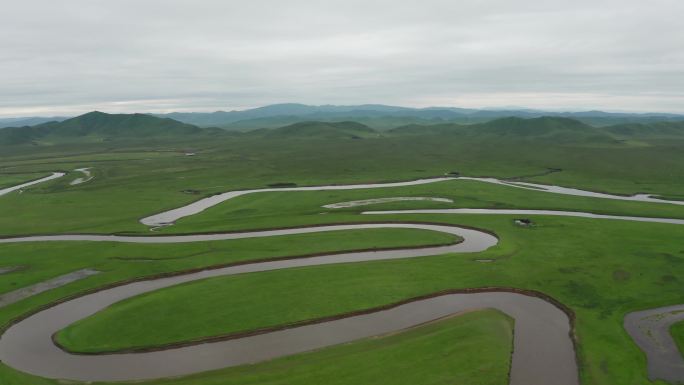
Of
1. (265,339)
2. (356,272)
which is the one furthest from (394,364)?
(356,272)

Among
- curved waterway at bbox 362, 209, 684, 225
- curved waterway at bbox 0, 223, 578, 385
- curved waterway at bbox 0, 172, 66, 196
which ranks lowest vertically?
curved waterway at bbox 0, 223, 578, 385

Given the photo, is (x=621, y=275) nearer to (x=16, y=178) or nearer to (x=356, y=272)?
(x=356, y=272)

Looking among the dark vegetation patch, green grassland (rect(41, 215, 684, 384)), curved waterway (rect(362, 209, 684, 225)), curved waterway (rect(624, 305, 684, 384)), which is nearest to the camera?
curved waterway (rect(624, 305, 684, 384))

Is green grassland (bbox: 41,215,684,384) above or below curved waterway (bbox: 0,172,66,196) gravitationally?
below

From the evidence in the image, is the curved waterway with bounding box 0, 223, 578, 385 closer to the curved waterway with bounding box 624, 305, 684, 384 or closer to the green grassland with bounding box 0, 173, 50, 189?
the curved waterway with bounding box 624, 305, 684, 384

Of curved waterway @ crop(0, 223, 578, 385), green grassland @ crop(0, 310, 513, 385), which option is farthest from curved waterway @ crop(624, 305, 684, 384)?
green grassland @ crop(0, 310, 513, 385)

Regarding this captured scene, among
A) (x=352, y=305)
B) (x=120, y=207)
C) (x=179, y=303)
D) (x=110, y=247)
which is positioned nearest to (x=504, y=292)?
(x=352, y=305)

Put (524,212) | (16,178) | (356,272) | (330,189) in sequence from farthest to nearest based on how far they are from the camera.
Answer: (16,178)
(330,189)
(524,212)
(356,272)

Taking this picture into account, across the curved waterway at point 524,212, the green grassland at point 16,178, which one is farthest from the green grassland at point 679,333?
the green grassland at point 16,178

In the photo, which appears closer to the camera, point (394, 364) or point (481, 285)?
point (394, 364)

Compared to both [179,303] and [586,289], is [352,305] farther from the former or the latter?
[586,289]

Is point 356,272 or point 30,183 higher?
point 30,183
